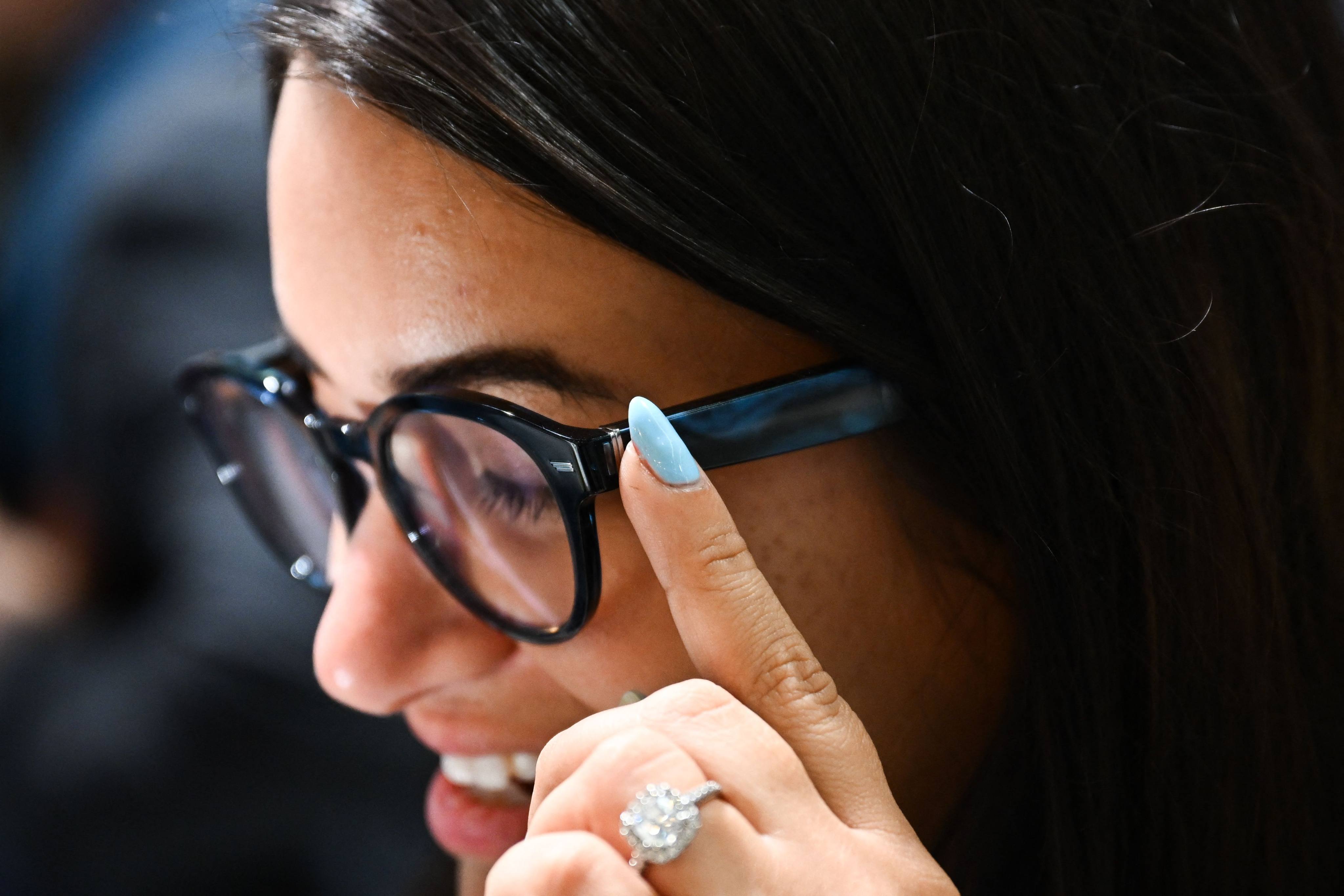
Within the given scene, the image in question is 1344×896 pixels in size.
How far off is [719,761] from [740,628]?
3.5 inches

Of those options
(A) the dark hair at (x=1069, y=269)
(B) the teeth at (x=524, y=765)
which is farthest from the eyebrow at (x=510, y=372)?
(B) the teeth at (x=524, y=765)

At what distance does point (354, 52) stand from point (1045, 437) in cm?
59

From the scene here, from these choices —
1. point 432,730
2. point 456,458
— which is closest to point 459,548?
point 456,458

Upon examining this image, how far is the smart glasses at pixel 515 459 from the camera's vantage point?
733 mm

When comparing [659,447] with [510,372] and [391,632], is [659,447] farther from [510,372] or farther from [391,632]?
[391,632]

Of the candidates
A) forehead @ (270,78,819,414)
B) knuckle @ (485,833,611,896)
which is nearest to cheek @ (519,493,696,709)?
forehead @ (270,78,819,414)

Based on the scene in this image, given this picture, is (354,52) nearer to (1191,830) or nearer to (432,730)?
(432,730)

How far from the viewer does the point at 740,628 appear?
67 centimetres

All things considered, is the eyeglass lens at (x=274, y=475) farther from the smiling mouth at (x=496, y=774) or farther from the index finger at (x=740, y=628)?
the index finger at (x=740, y=628)

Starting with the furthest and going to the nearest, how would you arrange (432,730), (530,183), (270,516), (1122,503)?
(270,516) → (432,730) → (1122,503) → (530,183)

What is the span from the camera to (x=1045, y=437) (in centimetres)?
79

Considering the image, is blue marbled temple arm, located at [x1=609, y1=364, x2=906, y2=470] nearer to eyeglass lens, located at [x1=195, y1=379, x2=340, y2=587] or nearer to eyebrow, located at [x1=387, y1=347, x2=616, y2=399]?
eyebrow, located at [x1=387, y1=347, x2=616, y2=399]

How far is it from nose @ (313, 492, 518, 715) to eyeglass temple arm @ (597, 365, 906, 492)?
11.9 inches

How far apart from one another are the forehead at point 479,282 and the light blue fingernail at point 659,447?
0.24ft
